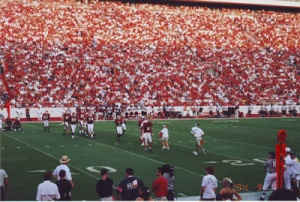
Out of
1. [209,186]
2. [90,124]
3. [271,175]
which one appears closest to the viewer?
[209,186]

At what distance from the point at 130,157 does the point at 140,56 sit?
98.1 ft

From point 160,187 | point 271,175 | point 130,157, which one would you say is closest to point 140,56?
point 130,157

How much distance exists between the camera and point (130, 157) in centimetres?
2047

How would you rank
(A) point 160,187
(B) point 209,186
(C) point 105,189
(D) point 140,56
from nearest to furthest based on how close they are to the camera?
(C) point 105,189 < (A) point 160,187 < (B) point 209,186 < (D) point 140,56

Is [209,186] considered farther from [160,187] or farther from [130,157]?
[130,157]

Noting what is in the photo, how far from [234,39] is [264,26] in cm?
620

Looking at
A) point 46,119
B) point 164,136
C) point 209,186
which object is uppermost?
point 46,119

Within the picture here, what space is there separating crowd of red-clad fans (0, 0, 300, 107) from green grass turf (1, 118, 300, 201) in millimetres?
13994

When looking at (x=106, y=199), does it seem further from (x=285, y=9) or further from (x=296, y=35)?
(x=285, y=9)

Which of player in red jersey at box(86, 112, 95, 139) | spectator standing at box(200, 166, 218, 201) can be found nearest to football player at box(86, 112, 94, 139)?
player in red jersey at box(86, 112, 95, 139)

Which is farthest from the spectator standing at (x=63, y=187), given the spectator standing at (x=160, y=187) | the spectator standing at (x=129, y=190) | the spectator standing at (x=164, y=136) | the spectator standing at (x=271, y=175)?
the spectator standing at (x=164, y=136)

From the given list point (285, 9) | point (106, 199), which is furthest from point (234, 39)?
point (106, 199)

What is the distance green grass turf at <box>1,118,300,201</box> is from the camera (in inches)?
614

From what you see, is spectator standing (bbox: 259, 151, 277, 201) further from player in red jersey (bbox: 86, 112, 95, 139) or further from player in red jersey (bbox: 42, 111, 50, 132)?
player in red jersey (bbox: 42, 111, 50, 132)
